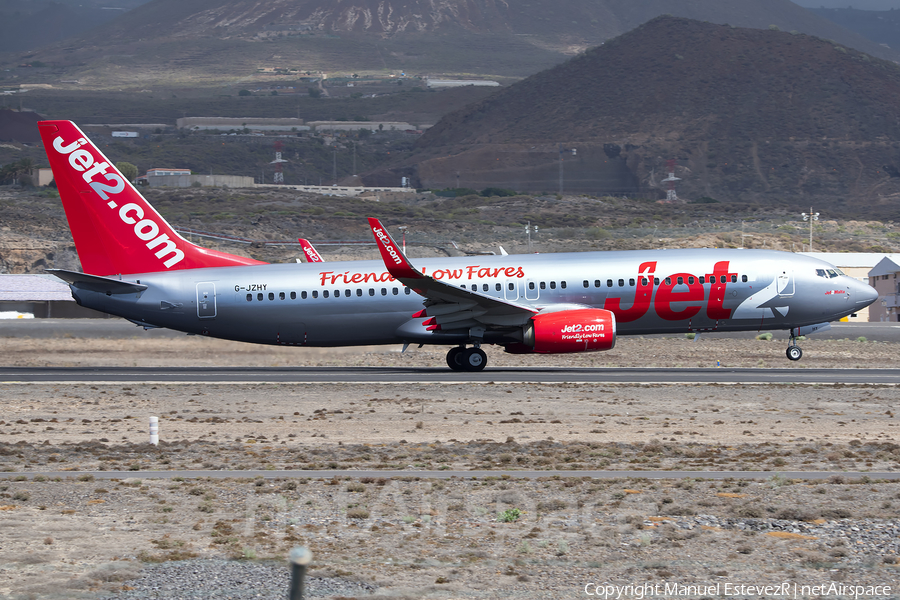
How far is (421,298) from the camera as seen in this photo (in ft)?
108

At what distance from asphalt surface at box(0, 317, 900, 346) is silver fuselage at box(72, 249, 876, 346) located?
10872 mm

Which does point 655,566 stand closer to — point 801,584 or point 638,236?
point 801,584

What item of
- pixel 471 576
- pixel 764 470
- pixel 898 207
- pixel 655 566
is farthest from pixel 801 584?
pixel 898 207

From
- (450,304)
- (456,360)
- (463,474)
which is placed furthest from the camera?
(456,360)

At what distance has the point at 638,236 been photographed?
95750 millimetres

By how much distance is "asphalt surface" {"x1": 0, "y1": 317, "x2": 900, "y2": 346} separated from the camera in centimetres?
4647

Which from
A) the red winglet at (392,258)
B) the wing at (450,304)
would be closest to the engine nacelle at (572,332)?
the wing at (450,304)

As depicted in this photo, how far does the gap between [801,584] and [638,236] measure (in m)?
87.5

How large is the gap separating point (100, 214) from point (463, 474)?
2184 cm

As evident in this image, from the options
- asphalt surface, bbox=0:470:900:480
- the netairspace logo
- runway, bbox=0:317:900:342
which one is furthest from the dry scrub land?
runway, bbox=0:317:900:342

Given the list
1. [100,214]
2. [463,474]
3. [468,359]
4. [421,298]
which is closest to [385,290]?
[421,298]

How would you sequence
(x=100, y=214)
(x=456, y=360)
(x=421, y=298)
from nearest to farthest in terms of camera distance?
(x=421, y=298)
(x=100, y=214)
(x=456, y=360)

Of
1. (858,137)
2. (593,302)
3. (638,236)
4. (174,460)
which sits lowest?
(174,460)

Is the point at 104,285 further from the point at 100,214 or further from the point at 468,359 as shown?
the point at 468,359
